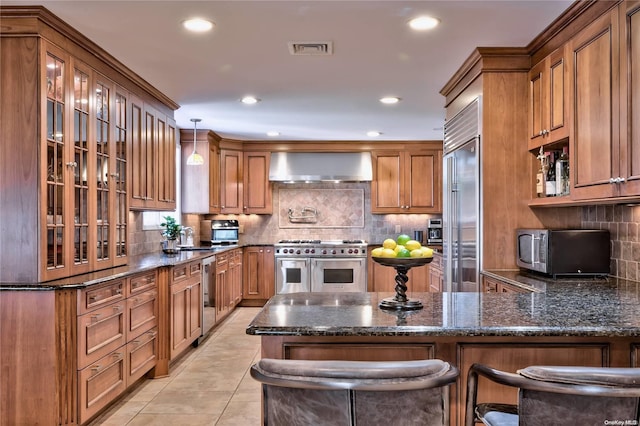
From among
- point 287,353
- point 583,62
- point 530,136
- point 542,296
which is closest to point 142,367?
point 287,353

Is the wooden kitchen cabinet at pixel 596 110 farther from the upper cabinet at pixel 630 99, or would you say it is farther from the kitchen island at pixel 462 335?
the kitchen island at pixel 462 335

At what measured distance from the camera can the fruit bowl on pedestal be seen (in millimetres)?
1889

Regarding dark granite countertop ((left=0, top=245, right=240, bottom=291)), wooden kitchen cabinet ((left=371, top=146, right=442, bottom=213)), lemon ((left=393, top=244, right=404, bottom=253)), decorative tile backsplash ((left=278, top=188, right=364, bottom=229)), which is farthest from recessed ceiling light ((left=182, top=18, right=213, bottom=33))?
decorative tile backsplash ((left=278, top=188, right=364, bottom=229))

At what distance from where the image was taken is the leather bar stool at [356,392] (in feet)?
3.65

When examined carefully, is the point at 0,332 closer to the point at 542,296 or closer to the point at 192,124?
the point at 542,296

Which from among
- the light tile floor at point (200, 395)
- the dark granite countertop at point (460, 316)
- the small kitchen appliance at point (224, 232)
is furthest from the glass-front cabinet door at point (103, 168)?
the small kitchen appliance at point (224, 232)

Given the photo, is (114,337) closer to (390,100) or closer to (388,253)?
(388,253)

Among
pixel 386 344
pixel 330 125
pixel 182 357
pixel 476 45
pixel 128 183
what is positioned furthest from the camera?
pixel 330 125

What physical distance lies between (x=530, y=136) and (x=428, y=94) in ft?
4.30

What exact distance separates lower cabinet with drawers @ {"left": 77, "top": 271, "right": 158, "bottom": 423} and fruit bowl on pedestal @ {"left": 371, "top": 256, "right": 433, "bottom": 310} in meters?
1.68

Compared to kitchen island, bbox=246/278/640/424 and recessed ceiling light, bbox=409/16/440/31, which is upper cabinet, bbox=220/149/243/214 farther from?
kitchen island, bbox=246/278/640/424

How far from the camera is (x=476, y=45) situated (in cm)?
317

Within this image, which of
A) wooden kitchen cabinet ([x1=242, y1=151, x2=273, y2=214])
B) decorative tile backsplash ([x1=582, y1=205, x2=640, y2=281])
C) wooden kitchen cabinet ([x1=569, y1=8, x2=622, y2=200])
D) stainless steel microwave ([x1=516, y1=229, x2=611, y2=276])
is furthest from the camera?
wooden kitchen cabinet ([x1=242, y1=151, x2=273, y2=214])

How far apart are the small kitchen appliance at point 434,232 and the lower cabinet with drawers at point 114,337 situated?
14.0 ft
